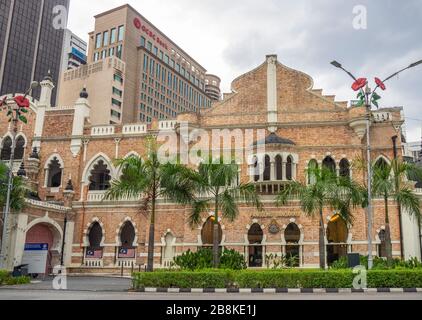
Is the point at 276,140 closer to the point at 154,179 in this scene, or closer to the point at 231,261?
the point at 231,261

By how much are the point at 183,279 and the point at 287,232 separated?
13.1 meters

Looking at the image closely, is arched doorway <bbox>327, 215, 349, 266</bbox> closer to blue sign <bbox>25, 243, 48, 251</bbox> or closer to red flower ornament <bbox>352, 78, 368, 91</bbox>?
red flower ornament <bbox>352, 78, 368, 91</bbox>

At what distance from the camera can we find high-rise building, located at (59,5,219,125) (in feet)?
273

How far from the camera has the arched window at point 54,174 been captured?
120 feet

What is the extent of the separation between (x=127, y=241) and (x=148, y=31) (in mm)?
69416

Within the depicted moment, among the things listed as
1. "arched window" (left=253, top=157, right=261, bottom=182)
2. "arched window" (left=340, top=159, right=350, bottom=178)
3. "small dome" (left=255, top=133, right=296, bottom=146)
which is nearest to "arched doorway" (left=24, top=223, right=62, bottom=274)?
"arched window" (left=253, top=157, right=261, bottom=182)

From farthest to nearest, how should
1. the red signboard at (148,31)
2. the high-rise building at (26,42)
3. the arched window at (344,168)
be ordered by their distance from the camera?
1. the high-rise building at (26,42)
2. the red signboard at (148,31)
3. the arched window at (344,168)

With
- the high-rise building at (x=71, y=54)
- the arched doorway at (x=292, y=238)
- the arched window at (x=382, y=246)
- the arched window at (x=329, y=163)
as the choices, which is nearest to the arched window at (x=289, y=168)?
the arched window at (x=329, y=163)

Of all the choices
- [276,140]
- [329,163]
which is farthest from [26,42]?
[329,163]

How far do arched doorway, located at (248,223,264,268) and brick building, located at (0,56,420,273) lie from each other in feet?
0.22

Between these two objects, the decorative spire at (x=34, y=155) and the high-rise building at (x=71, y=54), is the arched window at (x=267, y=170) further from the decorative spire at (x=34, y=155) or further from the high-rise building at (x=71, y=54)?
the high-rise building at (x=71, y=54)

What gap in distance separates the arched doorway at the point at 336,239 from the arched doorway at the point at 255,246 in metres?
4.53
